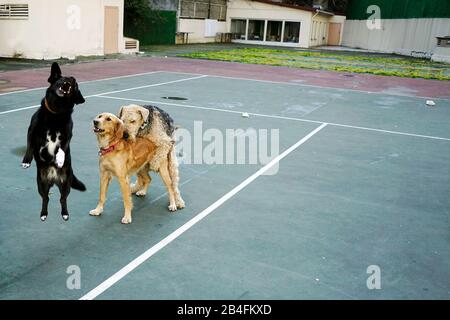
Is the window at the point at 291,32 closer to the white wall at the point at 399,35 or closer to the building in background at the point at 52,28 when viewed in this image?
the white wall at the point at 399,35

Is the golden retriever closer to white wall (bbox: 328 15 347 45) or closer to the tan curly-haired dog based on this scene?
the tan curly-haired dog

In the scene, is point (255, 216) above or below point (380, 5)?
below

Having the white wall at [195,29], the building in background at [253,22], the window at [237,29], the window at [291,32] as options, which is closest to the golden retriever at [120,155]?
the white wall at [195,29]

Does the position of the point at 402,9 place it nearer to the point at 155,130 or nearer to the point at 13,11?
the point at 13,11

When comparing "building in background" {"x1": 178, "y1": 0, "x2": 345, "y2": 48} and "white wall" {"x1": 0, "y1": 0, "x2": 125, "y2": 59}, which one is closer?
"white wall" {"x1": 0, "y1": 0, "x2": 125, "y2": 59}

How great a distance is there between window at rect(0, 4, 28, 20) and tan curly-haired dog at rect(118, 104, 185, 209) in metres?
19.4

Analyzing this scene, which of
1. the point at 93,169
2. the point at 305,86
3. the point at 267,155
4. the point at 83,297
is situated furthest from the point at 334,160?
the point at 305,86

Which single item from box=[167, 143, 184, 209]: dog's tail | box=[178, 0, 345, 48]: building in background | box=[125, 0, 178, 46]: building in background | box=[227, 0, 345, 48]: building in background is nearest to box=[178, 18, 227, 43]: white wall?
box=[178, 0, 345, 48]: building in background

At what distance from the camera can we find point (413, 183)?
7.98 meters

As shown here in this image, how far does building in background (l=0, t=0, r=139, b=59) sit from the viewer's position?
74.2ft

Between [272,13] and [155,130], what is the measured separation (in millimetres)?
41571

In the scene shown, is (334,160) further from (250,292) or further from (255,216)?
(250,292)

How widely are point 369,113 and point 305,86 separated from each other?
550cm

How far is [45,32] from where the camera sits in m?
23.1
